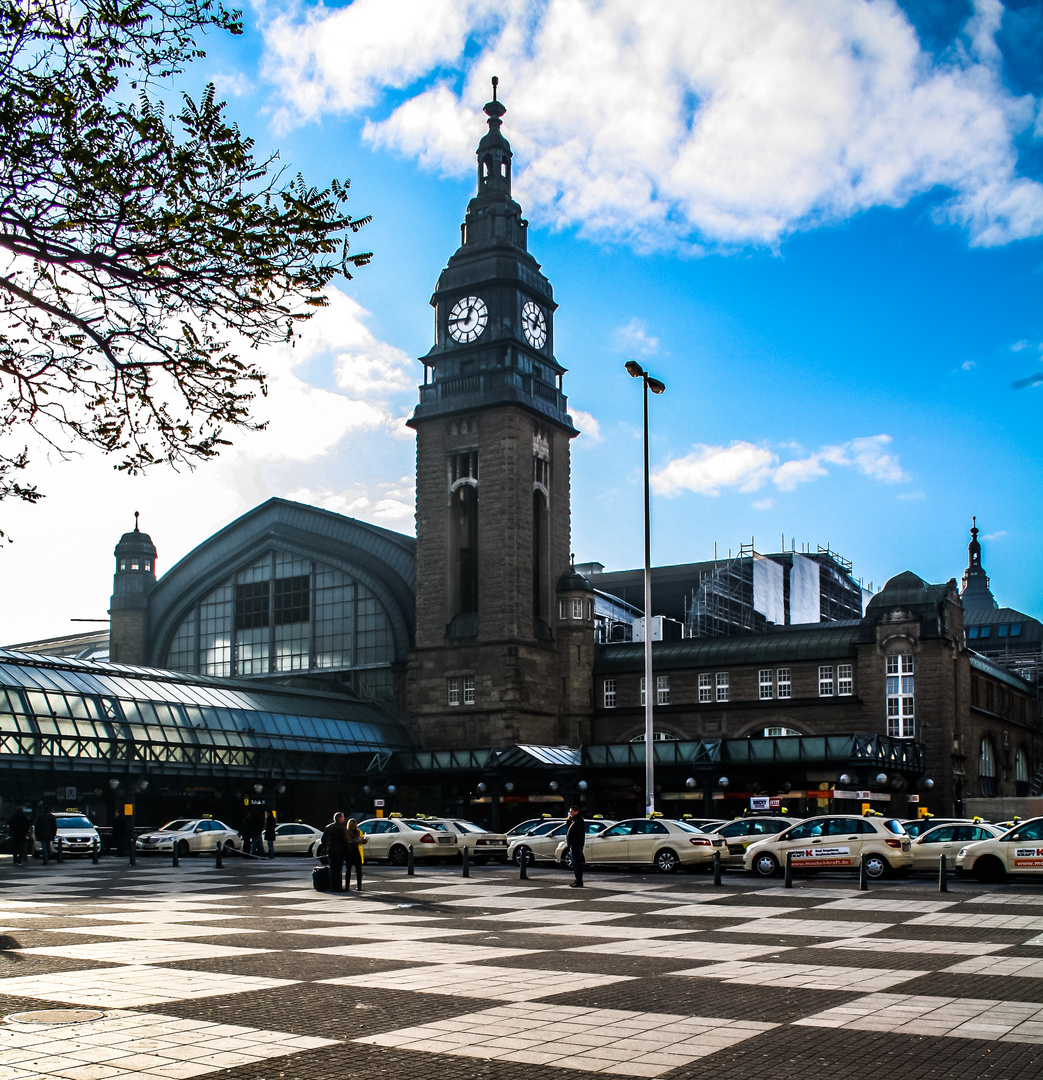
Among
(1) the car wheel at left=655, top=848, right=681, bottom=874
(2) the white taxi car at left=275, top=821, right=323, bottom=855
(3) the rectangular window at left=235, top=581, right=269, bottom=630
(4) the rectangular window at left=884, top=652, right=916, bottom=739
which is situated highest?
(3) the rectangular window at left=235, top=581, right=269, bottom=630

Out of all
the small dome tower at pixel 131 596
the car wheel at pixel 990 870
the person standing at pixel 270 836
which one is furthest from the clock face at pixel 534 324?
the car wheel at pixel 990 870

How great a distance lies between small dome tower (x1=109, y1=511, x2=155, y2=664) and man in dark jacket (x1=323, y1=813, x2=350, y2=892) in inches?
2238

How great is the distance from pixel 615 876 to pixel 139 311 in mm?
23947

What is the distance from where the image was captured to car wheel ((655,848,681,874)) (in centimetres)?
3216

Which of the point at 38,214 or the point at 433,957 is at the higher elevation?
the point at 38,214

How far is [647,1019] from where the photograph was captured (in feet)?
34.1

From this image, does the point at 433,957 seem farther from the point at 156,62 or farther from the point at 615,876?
the point at 615,876

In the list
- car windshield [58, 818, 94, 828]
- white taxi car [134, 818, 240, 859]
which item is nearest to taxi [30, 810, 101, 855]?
car windshield [58, 818, 94, 828]

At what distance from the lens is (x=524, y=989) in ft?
39.2

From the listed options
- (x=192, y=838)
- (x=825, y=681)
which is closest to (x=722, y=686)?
(x=825, y=681)

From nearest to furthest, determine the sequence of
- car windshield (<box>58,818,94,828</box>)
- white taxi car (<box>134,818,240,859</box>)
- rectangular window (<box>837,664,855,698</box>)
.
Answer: car windshield (<box>58,818,94,828</box>) < white taxi car (<box>134,818,240,859</box>) < rectangular window (<box>837,664,855,698</box>)

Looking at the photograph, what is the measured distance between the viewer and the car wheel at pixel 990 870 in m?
28.0

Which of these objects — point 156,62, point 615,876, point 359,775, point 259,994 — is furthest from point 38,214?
point 359,775

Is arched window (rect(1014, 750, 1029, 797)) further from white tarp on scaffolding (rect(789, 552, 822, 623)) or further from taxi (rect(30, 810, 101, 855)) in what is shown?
taxi (rect(30, 810, 101, 855))
